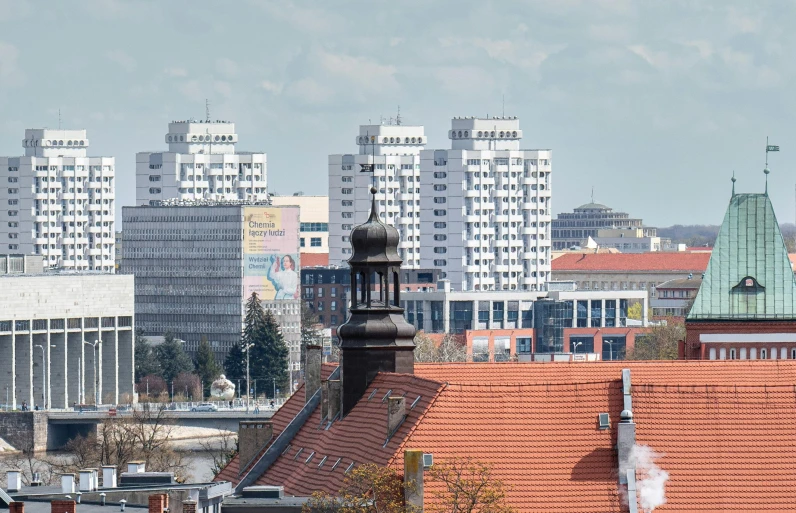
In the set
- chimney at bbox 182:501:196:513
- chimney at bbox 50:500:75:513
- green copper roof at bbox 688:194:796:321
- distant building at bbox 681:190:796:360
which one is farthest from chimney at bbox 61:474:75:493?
green copper roof at bbox 688:194:796:321

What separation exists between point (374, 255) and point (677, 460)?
1584cm

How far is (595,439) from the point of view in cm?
6444

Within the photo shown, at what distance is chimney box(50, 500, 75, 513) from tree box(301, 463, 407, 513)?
16.9ft

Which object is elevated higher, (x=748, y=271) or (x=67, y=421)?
(x=748, y=271)

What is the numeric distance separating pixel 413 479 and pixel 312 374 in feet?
61.2

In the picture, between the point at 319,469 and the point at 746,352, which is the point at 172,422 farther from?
the point at 319,469

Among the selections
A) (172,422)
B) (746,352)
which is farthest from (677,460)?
(172,422)

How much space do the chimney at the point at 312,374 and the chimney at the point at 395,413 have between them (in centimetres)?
1225

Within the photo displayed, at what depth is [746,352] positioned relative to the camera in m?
86.6

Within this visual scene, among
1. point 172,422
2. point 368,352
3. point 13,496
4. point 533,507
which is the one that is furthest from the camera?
point 172,422

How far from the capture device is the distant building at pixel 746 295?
285 feet

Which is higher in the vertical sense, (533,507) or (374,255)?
(374,255)

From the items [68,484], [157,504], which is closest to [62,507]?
[157,504]

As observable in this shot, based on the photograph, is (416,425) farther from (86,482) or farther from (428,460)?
(86,482)
